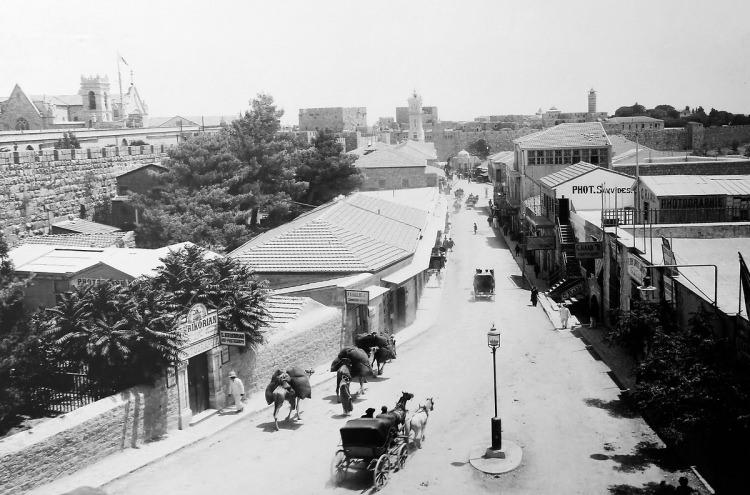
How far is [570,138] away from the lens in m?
51.3

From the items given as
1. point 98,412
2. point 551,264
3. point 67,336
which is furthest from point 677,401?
point 551,264

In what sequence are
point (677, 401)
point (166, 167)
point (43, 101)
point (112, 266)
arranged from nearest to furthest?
point (677, 401) → point (112, 266) → point (166, 167) → point (43, 101)

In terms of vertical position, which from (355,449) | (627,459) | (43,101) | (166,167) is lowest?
(627,459)

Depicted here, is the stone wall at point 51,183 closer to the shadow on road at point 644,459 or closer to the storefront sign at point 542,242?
the storefront sign at point 542,242

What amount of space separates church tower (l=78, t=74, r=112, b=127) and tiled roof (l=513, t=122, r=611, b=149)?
68.9 meters

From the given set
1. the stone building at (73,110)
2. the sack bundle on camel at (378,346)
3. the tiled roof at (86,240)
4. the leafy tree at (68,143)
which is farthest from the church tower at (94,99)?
the sack bundle on camel at (378,346)

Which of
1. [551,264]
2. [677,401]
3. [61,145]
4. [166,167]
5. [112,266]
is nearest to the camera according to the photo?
[677,401]

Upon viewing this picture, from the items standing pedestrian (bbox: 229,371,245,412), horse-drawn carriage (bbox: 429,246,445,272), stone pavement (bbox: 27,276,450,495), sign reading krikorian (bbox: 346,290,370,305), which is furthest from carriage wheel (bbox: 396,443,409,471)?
horse-drawn carriage (bbox: 429,246,445,272)

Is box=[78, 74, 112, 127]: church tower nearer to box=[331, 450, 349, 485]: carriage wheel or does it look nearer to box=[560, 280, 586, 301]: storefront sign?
box=[560, 280, 586, 301]: storefront sign

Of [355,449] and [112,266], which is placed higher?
[112,266]

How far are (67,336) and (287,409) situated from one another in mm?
5429

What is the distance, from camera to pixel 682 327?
59.6ft

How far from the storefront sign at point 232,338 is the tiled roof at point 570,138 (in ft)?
124

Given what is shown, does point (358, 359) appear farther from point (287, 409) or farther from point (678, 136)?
point (678, 136)
